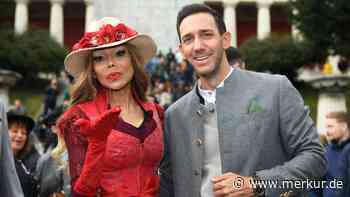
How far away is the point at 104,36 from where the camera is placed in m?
4.23

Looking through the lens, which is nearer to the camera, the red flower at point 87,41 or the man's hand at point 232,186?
the man's hand at point 232,186

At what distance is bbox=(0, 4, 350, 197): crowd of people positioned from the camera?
147 inches

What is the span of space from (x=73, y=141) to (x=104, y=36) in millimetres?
758

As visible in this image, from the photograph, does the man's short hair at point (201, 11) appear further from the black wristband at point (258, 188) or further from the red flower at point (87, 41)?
the black wristband at point (258, 188)

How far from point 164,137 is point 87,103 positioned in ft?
1.90

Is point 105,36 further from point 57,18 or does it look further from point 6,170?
point 57,18

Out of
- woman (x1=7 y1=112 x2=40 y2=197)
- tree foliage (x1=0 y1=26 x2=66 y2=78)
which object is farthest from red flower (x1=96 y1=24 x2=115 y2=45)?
tree foliage (x1=0 y1=26 x2=66 y2=78)

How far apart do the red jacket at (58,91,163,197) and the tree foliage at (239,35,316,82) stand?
3171 cm

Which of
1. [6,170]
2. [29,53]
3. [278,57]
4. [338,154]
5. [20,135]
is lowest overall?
[338,154]

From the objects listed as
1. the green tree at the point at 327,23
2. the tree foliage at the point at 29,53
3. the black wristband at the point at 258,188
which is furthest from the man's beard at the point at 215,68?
the tree foliage at the point at 29,53

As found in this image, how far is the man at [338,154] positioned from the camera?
6.70 metres

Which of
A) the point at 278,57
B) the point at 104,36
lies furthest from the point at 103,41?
the point at 278,57

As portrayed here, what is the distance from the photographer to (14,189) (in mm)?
3977

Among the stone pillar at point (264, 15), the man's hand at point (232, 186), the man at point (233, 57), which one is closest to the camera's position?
the man's hand at point (232, 186)
